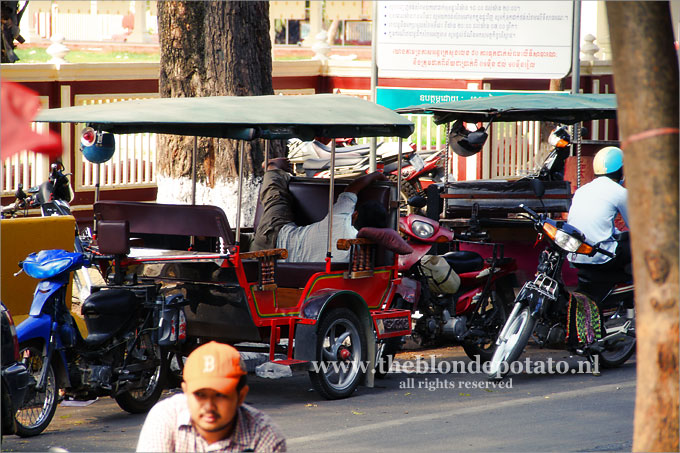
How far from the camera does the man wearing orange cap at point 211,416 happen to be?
140 inches

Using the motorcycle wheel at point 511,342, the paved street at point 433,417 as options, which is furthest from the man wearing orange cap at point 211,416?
the motorcycle wheel at point 511,342

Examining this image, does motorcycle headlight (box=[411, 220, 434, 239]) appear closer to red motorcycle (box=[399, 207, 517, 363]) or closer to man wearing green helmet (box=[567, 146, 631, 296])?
red motorcycle (box=[399, 207, 517, 363])

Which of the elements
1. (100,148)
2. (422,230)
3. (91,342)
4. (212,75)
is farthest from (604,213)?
(212,75)

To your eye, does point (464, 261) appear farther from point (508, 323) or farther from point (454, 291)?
point (508, 323)

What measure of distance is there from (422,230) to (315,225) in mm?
1168

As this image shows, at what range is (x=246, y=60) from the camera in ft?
36.9

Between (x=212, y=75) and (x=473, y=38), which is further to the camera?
(x=473, y=38)

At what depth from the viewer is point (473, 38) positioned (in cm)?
1270

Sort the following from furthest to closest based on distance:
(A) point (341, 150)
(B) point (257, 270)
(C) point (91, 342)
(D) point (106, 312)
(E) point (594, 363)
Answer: (A) point (341, 150)
(E) point (594, 363)
(B) point (257, 270)
(D) point (106, 312)
(C) point (91, 342)

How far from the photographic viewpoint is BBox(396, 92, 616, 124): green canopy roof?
398 inches

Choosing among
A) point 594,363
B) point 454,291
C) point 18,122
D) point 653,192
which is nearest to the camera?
point 18,122

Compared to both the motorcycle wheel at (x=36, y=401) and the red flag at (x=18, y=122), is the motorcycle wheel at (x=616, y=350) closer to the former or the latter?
the motorcycle wheel at (x=36, y=401)

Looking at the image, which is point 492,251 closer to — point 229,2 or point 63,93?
point 229,2

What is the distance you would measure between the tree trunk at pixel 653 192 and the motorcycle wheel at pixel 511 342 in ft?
14.6
